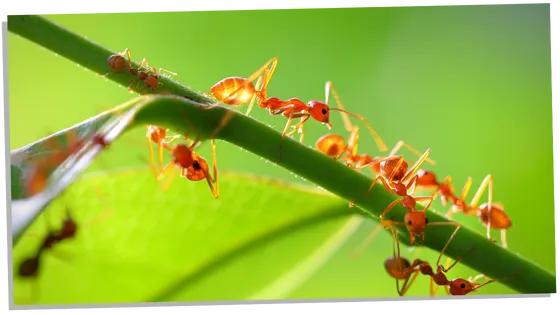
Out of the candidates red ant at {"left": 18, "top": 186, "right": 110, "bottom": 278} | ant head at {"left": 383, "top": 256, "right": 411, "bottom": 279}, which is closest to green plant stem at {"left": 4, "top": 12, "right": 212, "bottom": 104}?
red ant at {"left": 18, "top": 186, "right": 110, "bottom": 278}

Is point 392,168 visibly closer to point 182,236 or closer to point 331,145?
point 331,145

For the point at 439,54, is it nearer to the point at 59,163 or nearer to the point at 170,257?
the point at 170,257

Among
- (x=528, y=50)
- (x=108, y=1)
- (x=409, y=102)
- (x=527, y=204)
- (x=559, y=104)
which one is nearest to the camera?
(x=108, y=1)

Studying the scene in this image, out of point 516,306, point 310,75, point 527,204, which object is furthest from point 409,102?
point 516,306

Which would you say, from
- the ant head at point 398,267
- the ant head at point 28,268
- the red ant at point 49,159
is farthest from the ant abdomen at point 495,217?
the red ant at point 49,159

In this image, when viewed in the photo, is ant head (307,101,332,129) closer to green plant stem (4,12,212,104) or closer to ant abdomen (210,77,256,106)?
ant abdomen (210,77,256,106)

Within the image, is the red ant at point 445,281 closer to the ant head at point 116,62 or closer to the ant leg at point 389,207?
the ant leg at point 389,207
